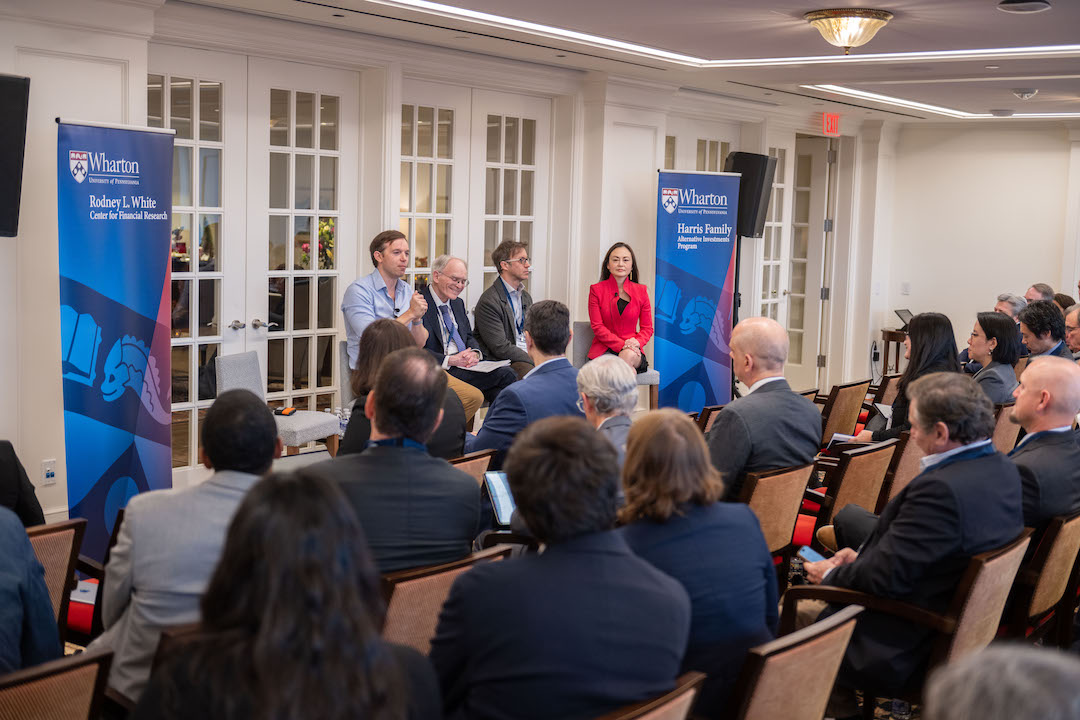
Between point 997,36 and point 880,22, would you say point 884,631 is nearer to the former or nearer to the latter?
point 880,22

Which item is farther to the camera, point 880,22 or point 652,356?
point 652,356

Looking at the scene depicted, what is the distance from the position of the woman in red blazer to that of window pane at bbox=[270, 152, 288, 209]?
8.25 ft

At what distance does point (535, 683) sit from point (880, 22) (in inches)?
191

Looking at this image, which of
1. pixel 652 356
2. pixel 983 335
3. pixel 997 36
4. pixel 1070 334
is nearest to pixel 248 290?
pixel 652 356

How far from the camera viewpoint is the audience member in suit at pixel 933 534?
Answer: 2.90 m

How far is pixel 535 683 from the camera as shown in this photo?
5.97 feet

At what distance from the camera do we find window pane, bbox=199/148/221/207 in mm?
6020

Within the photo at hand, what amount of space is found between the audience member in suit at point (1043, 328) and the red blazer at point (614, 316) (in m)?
2.88

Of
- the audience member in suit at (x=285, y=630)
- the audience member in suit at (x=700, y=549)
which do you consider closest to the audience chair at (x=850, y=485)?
the audience member in suit at (x=700, y=549)

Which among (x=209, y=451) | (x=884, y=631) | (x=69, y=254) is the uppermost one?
(x=69, y=254)

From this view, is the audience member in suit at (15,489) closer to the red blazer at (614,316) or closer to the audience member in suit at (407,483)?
the audience member in suit at (407,483)

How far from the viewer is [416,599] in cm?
246

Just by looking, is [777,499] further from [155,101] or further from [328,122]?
[328,122]

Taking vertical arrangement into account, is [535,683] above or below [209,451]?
below
